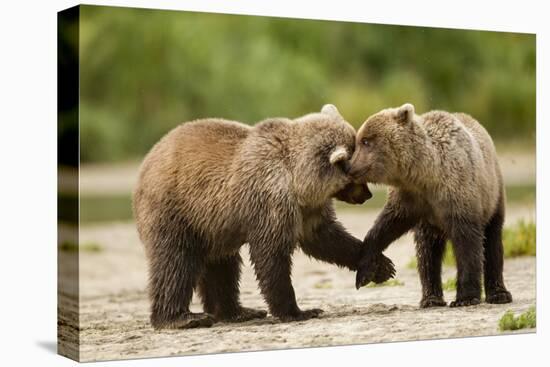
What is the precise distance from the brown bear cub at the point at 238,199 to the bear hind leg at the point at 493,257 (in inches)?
67.6

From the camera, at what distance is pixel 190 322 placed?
973 centimetres

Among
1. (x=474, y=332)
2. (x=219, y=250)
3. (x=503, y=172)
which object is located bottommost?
(x=474, y=332)

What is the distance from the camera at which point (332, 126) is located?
9.91 meters

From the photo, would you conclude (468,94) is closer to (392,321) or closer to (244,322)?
(392,321)

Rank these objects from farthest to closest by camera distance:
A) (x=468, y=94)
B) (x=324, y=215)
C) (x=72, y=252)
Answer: (x=468, y=94), (x=324, y=215), (x=72, y=252)

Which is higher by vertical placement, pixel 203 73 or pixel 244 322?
pixel 203 73

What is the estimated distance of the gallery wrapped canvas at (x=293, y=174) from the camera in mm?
9648

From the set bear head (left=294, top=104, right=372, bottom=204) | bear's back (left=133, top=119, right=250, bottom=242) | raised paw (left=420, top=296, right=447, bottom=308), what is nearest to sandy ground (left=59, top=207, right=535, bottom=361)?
raised paw (left=420, top=296, right=447, bottom=308)

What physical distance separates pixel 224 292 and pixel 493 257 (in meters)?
2.96

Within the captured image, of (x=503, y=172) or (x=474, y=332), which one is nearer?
(x=474, y=332)

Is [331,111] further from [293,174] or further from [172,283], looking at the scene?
[172,283]

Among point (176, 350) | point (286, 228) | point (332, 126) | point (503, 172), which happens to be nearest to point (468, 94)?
point (503, 172)

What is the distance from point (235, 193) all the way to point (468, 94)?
13.0 feet

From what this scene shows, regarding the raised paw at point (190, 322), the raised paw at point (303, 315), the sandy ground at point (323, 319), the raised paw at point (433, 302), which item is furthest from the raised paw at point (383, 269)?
the raised paw at point (190, 322)
